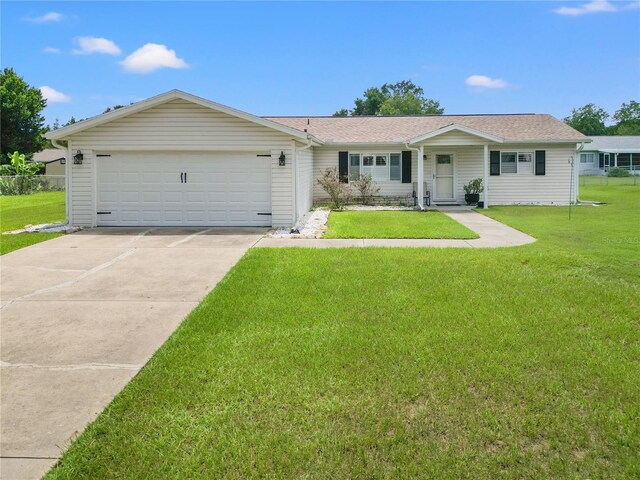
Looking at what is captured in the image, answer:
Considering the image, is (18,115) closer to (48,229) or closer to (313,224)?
(48,229)

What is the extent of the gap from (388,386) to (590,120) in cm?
8589

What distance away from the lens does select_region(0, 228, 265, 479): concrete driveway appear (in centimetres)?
405

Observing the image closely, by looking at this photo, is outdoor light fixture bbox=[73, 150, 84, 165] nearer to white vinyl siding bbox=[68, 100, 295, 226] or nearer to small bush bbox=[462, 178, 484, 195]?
white vinyl siding bbox=[68, 100, 295, 226]

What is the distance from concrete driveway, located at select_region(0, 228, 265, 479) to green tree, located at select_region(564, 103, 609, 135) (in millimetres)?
78815

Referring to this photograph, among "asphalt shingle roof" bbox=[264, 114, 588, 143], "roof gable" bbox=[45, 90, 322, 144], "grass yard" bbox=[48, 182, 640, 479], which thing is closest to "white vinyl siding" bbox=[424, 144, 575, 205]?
"asphalt shingle roof" bbox=[264, 114, 588, 143]

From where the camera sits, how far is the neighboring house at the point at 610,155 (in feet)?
161

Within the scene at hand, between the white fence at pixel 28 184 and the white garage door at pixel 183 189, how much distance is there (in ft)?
61.2

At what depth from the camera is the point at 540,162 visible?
70.4 feet

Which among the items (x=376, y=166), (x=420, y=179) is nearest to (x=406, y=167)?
(x=376, y=166)

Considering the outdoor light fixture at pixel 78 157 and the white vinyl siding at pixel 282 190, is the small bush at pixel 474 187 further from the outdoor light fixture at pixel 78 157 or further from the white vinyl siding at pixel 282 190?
the outdoor light fixture at pixel 78 157

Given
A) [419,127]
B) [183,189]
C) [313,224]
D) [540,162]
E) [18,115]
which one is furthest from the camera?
[18,115]

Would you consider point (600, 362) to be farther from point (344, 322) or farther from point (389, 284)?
point (389, 284)

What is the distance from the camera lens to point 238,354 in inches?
206

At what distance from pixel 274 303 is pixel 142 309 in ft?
5.56
